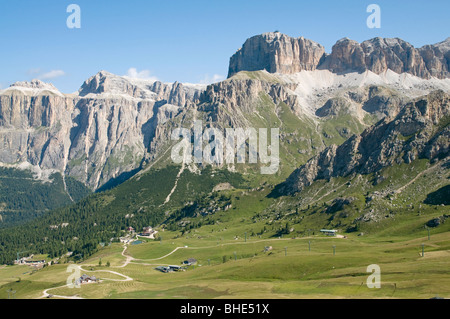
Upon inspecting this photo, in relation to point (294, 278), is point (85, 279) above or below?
below

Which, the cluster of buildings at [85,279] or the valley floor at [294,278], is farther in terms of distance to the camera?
the cluster of buildings at [85,279]

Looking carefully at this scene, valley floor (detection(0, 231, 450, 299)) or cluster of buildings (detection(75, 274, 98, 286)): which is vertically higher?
valley floor (detection(0, 231, 450, 299))

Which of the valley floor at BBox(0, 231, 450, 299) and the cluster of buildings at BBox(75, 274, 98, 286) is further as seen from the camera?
the cluster of buildings at BBox(75, 274, 98, 286)

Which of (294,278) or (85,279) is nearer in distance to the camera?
(294,278)

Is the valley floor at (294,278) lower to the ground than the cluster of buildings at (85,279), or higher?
higher

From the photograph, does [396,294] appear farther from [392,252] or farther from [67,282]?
[67,282]

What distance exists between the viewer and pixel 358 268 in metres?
141
